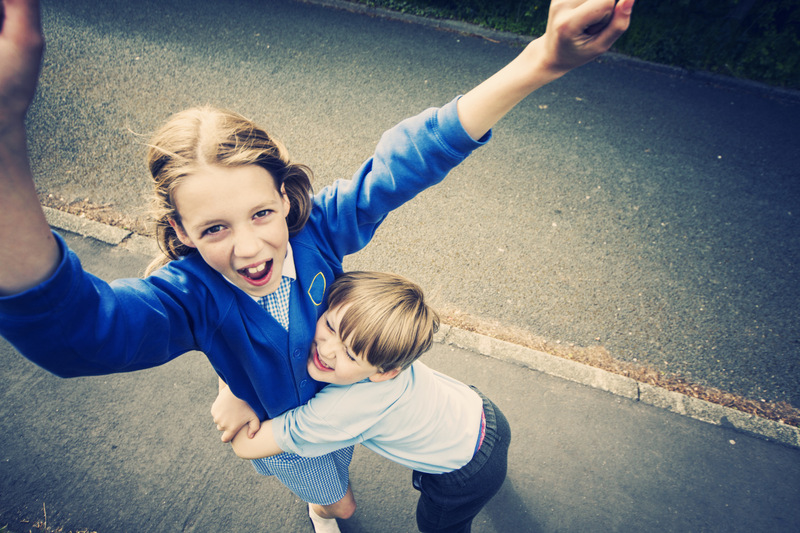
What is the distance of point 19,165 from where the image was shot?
0.67 metres

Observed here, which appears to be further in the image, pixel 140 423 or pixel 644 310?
pixel 644 310

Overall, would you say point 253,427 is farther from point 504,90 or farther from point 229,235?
point 504,90

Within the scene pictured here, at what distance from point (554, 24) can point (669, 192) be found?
4.34m

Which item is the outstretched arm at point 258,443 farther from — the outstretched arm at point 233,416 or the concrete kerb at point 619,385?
the concrete kerb at point 619,385

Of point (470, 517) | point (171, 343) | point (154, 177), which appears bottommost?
point (470, 517)

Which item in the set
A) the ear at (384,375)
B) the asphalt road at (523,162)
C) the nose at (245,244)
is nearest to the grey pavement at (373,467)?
the asphalt road at (523,162)

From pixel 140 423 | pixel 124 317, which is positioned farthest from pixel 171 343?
pixel 140 423

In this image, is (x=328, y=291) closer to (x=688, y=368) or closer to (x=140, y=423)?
(x=140, y=423)

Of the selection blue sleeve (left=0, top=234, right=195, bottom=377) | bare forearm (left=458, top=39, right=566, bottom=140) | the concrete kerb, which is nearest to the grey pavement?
the concrete kerb

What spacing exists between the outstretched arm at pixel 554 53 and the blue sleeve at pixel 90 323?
987mm

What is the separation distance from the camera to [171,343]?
3.91 feet

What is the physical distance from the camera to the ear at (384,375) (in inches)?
61.6

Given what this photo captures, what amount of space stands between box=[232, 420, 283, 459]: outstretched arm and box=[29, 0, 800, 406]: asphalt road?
203 centimetres

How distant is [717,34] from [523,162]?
14.5ft
